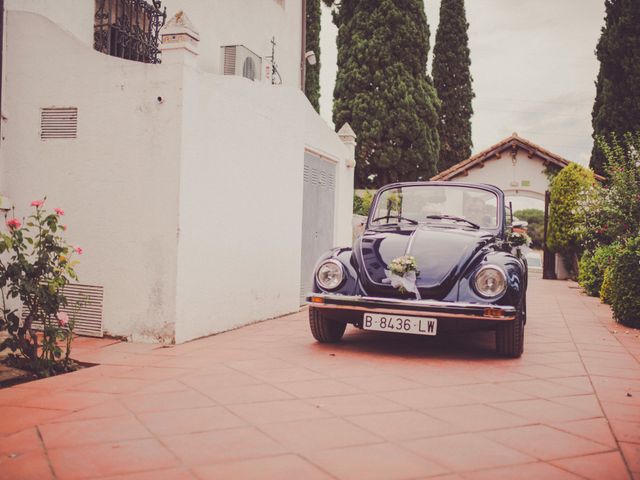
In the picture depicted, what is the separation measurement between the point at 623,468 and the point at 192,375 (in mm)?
2714

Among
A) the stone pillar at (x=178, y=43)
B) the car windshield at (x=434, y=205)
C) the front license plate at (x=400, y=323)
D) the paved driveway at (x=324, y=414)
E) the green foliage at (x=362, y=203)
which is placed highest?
the stone pillar at (x=178, y=43)

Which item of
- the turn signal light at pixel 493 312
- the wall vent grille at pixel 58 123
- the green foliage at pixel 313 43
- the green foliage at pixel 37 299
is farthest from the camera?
the green foliage at pixel 313 43

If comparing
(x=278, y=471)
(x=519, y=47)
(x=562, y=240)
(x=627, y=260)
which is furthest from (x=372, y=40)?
(x=278, y=471)

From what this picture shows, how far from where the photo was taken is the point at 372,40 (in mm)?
23078

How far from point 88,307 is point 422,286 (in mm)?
3030

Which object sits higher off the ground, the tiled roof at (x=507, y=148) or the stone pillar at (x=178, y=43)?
the tiled roof at (x=507, y=148)

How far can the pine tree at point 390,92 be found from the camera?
22.9 meters

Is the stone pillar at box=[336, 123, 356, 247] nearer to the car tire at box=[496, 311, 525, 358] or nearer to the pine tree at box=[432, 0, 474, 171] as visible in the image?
the car tire at box=[496, 311, 525, 358]

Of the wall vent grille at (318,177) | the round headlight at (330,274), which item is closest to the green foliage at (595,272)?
the wall vent grille at (318,177)

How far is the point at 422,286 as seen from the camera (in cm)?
489

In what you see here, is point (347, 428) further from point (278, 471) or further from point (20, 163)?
point (20, 163)

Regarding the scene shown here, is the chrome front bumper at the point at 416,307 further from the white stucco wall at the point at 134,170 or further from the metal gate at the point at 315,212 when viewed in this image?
the metal gate at the point at 315,212

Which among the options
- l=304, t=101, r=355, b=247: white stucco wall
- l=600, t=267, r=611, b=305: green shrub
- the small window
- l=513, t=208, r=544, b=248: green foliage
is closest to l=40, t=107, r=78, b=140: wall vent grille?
l=304, t=101, r=355, b=247: white stucco wall

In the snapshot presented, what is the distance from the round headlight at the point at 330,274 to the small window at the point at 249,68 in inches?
211
